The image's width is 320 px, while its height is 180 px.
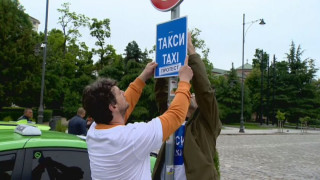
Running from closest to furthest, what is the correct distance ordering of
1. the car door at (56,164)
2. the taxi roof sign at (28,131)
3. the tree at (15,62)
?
the car door at (56,164) < the taxi roof sign at (28,131) < the tree at (15,62)

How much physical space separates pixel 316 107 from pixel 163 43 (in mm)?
55759

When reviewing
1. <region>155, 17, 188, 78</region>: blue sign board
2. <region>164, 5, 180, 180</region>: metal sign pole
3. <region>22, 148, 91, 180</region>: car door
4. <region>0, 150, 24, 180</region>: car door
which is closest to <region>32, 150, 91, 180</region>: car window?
<region>22, 148, 91, 180</region>: car door

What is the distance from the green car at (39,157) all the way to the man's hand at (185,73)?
4.43 feet

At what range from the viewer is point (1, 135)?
2871 millimetres

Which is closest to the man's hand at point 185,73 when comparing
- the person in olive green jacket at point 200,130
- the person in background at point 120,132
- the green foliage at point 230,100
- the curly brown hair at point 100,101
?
the person in background at point 120,132

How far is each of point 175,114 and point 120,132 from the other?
352mm

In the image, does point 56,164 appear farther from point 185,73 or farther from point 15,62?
point 15,62

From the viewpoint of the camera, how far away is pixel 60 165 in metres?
2.80

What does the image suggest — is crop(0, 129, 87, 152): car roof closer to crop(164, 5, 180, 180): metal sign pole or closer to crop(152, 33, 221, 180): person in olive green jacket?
crop(164, 5, 180, 180): metal sign pole

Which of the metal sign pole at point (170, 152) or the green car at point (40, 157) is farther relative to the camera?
the green car at point (40, 157)

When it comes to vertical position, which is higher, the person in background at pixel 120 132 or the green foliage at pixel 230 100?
the green foliage at pixel 230 100

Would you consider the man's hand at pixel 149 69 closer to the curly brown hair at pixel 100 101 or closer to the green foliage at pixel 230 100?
the curly brown hair at pixel 100 101

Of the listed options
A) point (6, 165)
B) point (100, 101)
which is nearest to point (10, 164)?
point (6, 165)

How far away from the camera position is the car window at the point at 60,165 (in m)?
2.68
